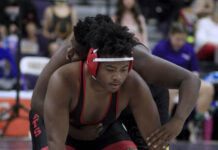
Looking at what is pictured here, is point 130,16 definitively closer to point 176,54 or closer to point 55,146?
point 176,54

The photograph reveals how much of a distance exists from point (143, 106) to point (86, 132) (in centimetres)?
43

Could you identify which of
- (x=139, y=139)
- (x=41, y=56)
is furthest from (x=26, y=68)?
(x=139, y=139)

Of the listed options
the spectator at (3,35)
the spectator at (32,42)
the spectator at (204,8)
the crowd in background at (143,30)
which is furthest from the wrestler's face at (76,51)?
the spectator at (204,8)

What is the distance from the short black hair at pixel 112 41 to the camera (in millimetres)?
2334

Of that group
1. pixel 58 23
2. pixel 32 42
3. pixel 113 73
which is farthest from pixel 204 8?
pixel 113 73

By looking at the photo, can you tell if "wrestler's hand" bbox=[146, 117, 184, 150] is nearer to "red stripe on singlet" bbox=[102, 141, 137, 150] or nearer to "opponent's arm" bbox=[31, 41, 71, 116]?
"red stripe on singlet" bbox=[102, 141, 137, 150]

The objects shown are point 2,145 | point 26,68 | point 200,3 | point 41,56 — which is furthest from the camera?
point 200,3

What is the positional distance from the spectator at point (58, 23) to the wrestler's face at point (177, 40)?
148 cm

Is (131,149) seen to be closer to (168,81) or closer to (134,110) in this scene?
(134,110)

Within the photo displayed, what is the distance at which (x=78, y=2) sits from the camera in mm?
8406

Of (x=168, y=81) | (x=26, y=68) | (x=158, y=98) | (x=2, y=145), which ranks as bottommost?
(x=2, y=145)

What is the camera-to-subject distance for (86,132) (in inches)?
109

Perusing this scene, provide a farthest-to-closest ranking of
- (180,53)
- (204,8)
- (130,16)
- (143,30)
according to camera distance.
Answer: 1. (204,8)
2. (130,16)
3. (143,30)
4. (180,53)

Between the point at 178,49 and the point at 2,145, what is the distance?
2319mm
